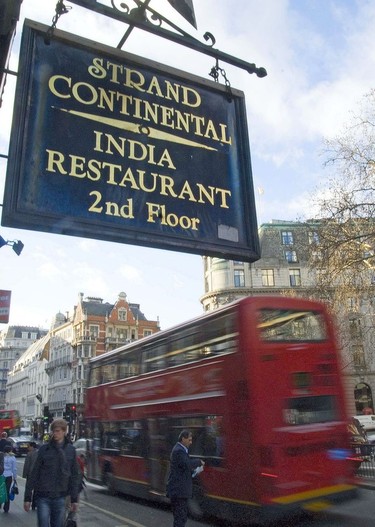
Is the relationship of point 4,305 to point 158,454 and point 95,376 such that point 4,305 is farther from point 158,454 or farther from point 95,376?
point 158,454

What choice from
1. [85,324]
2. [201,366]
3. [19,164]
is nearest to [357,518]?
[201,366]

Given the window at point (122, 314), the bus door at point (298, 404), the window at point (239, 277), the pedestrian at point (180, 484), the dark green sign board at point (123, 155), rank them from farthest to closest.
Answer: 1. the window at point (122, 314)
2. the window at point (239, 277)
3. the bus door at point (298, 404)
4. the pedestrian at point (180, 484)
5. the dark green sign board at point (123, 155)

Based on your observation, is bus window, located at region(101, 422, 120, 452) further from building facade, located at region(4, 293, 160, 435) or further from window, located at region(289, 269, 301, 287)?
building facade, located at region(4, 293, 160, 435)

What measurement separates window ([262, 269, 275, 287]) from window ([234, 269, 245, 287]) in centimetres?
221

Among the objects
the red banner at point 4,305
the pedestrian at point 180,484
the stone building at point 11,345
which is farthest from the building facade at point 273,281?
the stone building at point 11,345

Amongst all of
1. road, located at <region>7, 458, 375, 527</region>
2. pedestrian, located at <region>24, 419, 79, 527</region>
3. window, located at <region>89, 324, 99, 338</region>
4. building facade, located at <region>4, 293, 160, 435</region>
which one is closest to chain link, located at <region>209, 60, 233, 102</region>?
pedestrian, located at <region>24, 419, 79, 527</region>

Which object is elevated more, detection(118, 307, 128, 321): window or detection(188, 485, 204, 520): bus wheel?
detection(118, 307, 128, 321): window

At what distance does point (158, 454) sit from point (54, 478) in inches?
267

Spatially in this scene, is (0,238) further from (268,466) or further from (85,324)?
(85,324)

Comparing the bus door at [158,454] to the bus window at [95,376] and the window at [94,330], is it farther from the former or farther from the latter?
the window at [94,330]

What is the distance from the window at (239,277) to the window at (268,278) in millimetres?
2215

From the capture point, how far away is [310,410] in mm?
8891

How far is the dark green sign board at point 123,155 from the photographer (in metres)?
3.34

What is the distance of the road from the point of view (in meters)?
9.23
